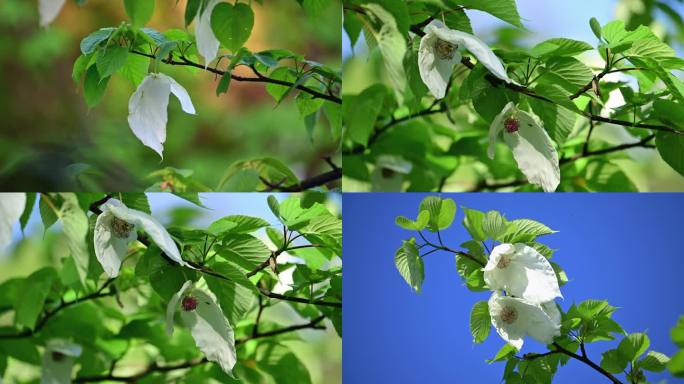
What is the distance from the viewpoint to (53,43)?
1.18 metres

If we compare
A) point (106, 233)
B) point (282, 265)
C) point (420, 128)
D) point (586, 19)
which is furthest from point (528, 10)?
point (106, 233)

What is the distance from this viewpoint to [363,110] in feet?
3.38

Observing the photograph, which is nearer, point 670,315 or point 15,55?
point 670,315

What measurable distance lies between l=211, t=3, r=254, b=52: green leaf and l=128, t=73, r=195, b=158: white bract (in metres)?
0.08

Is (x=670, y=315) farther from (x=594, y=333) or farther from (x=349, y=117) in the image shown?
(x=349, y=117)

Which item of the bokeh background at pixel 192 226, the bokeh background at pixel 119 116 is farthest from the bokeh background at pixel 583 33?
the bokeh background at pixel 192 226

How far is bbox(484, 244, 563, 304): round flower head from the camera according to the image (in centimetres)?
79

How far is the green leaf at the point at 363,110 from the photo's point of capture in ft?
3.38

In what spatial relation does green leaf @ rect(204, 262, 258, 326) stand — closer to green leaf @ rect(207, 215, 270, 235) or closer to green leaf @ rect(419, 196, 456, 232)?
green leaf @ rect(207, 215, 270, 235)

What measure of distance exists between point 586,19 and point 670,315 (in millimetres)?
434

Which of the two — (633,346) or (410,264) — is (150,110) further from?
(633,346)

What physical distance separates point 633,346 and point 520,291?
193mm

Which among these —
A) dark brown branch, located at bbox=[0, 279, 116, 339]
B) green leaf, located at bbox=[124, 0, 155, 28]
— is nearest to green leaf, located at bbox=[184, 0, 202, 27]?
green leaf, located at bbox=[124, 0, 155, 28]

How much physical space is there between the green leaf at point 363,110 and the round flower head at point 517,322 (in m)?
0.31
